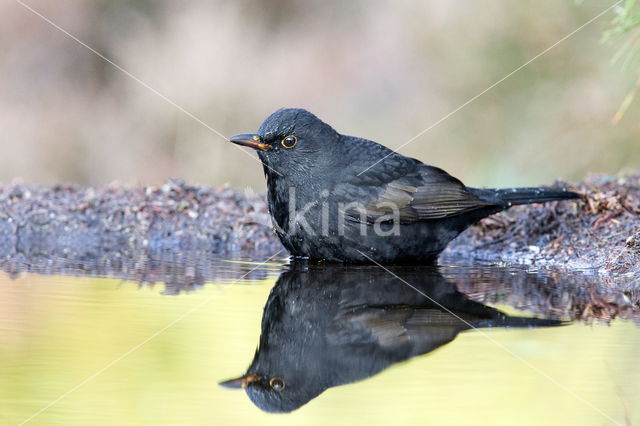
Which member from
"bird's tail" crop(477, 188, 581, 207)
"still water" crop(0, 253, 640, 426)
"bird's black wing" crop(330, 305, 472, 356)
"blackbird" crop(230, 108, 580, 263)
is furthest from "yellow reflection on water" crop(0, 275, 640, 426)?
"bird's tail" crop(477, 188, 581, 207)

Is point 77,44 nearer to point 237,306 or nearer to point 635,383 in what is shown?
point 237,306

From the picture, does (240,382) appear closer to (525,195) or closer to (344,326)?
(344,326)

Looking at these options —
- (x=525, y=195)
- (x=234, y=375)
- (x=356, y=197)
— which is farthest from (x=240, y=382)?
(x=525, y=195)

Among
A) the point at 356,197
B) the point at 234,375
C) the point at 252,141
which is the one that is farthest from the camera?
the point at 252,141

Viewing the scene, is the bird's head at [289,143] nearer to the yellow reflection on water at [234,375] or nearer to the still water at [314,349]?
the still water at [314,349]

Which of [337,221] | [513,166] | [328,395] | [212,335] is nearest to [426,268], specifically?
[337,221]

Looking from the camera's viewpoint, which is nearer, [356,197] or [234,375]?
[234,375]

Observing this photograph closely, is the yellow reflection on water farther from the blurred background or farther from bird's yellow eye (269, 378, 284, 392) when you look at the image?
the blurred background

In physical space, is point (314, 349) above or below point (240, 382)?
above
